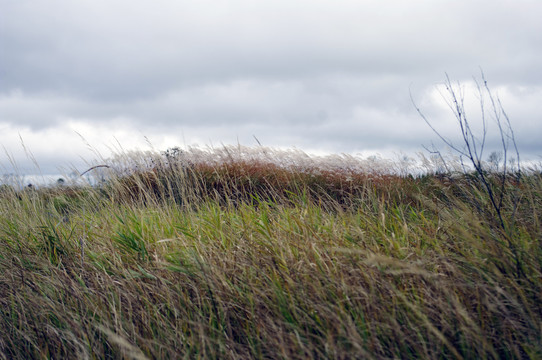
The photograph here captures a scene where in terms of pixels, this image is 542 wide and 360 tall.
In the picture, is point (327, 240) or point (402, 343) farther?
point (327, 240)

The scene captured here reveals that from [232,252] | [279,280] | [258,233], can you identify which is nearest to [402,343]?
[279,280]

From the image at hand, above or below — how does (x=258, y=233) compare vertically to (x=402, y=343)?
above

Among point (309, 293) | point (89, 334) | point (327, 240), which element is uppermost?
point (327, 240)

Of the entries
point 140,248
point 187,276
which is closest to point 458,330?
point 187,276

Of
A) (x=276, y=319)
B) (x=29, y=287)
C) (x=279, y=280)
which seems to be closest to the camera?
(x=276, y=319)

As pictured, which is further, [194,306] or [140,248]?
[140,248]

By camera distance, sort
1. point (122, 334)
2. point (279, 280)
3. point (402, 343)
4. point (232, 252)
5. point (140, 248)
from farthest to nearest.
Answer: point (140, 248)
point (232, 252)
point (279, 280)
point (122, 334)
point (402, 343)

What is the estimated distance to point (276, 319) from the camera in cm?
222

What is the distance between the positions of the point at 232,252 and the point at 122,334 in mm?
943

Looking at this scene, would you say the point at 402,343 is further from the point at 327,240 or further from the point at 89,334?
the point at 89,334

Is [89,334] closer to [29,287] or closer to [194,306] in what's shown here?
[194,306]

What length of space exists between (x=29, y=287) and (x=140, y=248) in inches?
34.5

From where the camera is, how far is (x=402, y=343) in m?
2.00

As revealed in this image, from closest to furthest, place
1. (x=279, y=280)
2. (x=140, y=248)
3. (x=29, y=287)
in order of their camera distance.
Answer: (x=279, y=280) < (x=29, y=287) < (x=140, y=248)
